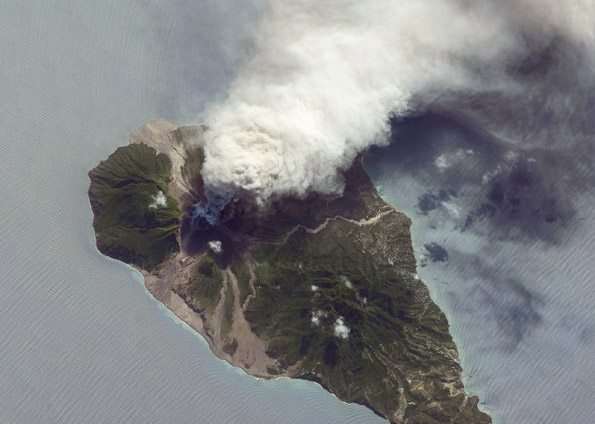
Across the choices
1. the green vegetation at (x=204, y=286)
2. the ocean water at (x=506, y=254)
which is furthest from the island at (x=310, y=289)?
the ocean water at (x=506, y=254)

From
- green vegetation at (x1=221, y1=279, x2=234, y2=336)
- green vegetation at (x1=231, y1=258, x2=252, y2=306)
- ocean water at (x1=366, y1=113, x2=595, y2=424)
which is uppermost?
ocean water at (x1=366, y1=113, x2=595, y2=424)

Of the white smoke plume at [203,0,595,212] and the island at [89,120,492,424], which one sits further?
the island at [89,120,492,424]

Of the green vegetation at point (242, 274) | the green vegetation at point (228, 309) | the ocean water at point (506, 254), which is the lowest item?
the green vegetation at point (228, 309)

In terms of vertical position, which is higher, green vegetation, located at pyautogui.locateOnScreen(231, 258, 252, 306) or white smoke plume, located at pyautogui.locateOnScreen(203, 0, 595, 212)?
white smoke plume, located at pyautogui.locateOnScreen(203, 0, 595, 212)

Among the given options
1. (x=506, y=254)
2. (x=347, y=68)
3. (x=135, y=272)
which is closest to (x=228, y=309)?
(x=135, y=272)

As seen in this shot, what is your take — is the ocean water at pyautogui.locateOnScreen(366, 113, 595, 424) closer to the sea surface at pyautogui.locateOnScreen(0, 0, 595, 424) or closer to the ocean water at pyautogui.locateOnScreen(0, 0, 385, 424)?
the sea surface at pyautogui.locateOnScreen(0, 0, 595, 424)

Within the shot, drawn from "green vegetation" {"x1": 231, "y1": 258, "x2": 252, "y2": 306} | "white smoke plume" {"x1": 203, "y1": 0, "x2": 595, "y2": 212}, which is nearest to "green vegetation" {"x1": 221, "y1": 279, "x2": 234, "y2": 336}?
"green vegetation" {"x1": 231, "y1": 258, "x2": 252, "y2": 306}

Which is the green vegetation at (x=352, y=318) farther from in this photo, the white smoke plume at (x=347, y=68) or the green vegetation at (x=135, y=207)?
the green vegetation at (x=135, y=207)
